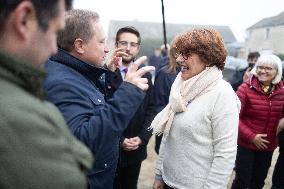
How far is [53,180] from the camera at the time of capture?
0.84 metres

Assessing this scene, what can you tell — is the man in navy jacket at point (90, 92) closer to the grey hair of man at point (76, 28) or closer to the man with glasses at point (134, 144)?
the grey hair of man at point (76, 28)

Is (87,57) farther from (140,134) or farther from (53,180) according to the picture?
(140,134)

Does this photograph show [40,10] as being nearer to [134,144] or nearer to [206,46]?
[206,46]

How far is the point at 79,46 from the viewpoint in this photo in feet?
6.54

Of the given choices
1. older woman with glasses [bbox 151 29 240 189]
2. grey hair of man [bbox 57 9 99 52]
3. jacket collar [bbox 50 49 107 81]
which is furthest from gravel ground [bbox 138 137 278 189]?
grey hair of man [bbox 57 9 99 52]

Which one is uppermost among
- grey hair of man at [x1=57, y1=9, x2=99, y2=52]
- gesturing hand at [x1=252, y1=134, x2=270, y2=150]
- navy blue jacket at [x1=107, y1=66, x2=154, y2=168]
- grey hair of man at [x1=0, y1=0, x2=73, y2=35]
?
grey hair of man at [x1=0, y1=0, x2=73, y2=35]

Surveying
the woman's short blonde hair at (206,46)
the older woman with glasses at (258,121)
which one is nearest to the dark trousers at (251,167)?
the older woman with glasses at (258,121)

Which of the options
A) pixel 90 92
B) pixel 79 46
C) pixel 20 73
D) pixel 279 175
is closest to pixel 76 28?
pixel 79 46

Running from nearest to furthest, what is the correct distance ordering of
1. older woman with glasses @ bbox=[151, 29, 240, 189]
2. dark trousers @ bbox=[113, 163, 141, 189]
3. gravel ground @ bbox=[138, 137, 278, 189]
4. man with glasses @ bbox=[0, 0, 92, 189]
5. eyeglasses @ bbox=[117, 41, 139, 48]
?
1. man with glasses @ bbox=[0, 0, 92, 189]
2. older woman with glasses @ bbox=[151, 29, 240, 189]
3. dark trousers @ bbox=[113, 163, 141, 189]
4. eyeglasses @ bbox=[117, 41, 139, 48]
5. gravel ground @ bbox=[138, 137, 278, 189]

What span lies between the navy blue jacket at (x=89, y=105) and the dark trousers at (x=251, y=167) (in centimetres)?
247

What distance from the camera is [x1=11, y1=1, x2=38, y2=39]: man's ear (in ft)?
2.98

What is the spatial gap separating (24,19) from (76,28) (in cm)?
107

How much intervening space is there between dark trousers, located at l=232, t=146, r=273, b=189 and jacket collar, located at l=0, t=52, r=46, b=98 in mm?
3504

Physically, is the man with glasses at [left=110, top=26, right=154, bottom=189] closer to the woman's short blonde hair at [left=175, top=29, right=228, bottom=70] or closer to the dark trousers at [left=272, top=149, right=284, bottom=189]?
the woman's short blonde hair at [left=175, top=29, right=228, bottom=70]
